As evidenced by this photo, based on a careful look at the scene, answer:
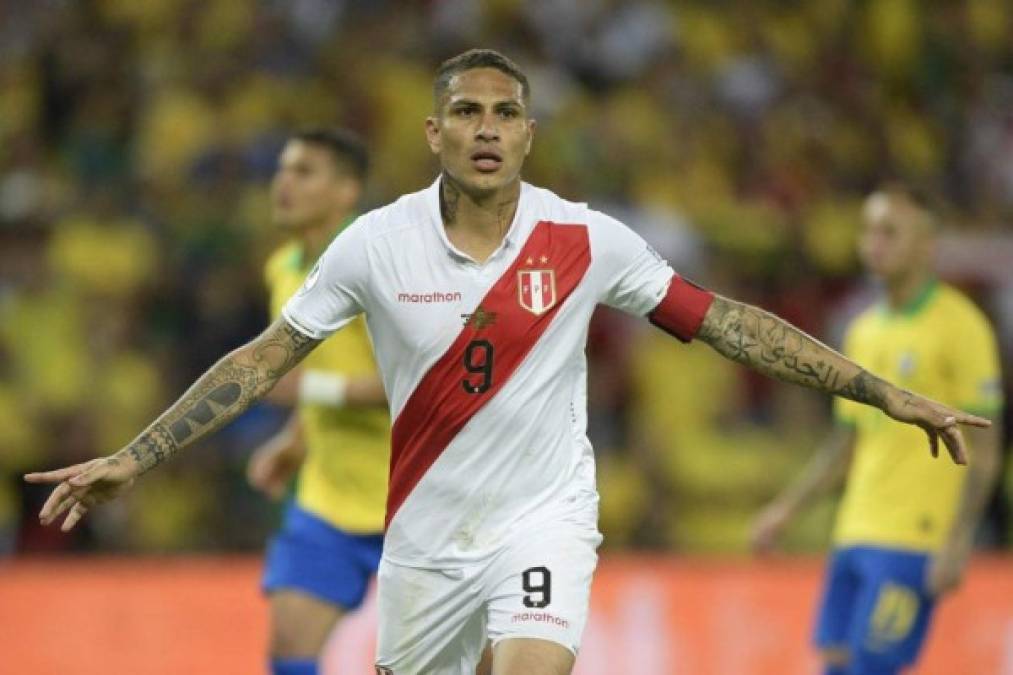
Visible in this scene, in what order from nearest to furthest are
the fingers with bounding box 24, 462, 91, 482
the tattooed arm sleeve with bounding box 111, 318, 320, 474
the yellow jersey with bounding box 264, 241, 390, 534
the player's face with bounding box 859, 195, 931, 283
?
the fingers with bounding box 24, 462, 91, 482 < the tattooed arm sleeve with bounding box 111, 318, 320, 474 < the yellow jersey with bounding box 264, 241, 390, 534 < the player's face with bounding box 859, 195, 931, 283

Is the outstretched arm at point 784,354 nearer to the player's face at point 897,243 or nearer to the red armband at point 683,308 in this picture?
the red armband at point 683,308

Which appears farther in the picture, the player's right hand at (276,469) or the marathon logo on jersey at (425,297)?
the player's right hand at (276,469)

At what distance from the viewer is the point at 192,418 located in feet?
17.3

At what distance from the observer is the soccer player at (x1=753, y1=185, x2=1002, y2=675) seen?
798 centimetres

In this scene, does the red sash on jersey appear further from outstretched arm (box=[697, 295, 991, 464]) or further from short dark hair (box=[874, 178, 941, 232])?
short dark hair (box=[874, 178, 941, 232])

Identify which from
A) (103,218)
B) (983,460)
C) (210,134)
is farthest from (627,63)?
(983,460)

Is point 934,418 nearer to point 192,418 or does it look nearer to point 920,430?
point 192,418

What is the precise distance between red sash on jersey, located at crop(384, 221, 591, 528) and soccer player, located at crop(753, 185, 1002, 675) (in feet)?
9.95

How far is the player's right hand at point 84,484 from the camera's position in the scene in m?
4.93

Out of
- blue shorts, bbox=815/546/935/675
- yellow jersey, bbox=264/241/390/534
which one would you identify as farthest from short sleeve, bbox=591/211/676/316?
blue shorts, bbox=815/546/935/675

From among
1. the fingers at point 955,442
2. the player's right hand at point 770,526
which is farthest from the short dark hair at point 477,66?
the player's right hand at point 770,526

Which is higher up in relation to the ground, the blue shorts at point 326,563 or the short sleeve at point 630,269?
the short sleeve at point 630,269

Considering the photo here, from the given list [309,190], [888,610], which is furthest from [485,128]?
[888,610]

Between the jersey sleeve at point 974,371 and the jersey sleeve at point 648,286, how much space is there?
2834 millimetres
